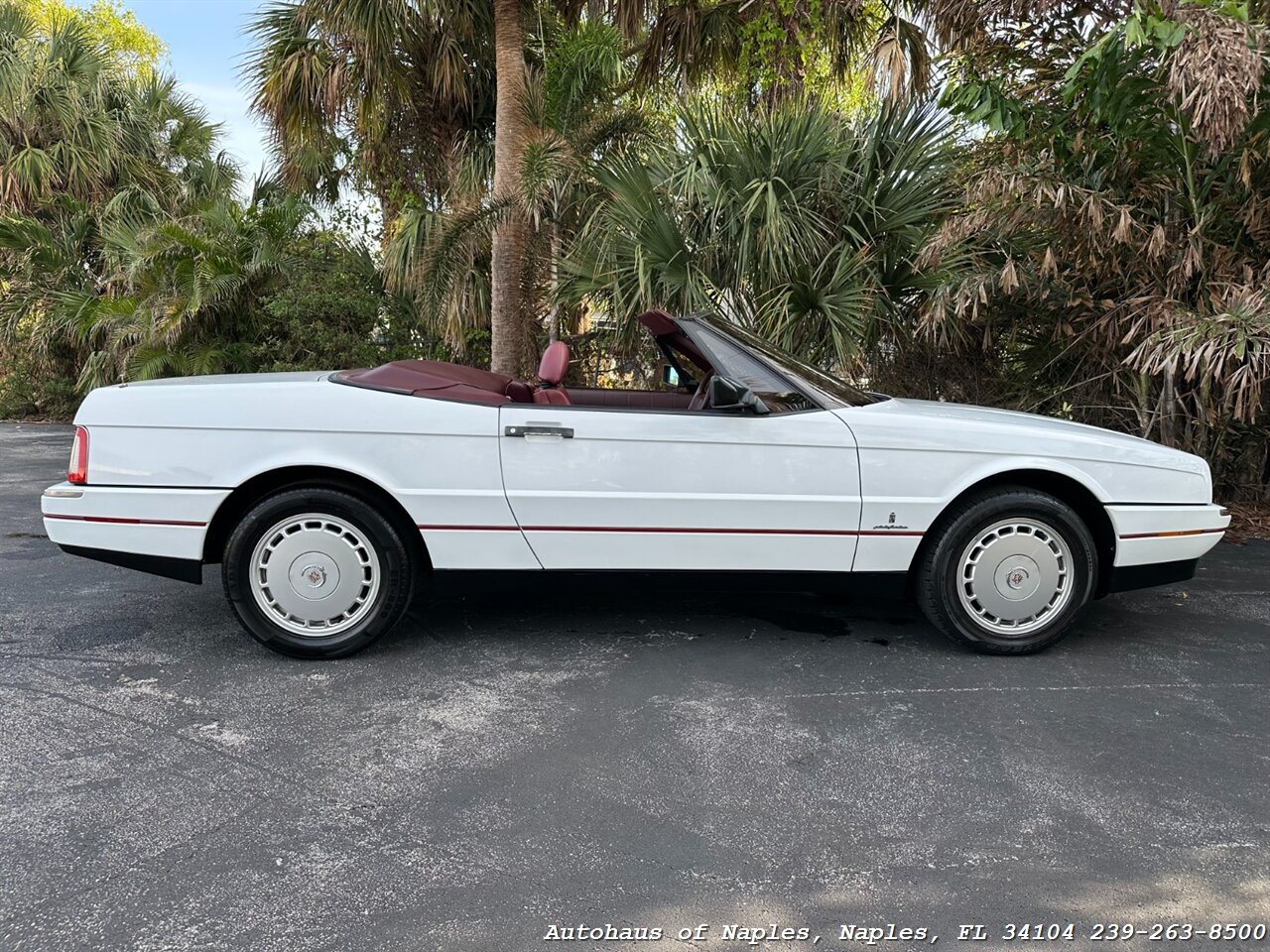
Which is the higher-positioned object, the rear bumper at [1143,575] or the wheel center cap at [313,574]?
the rear bumper at [1143,575]

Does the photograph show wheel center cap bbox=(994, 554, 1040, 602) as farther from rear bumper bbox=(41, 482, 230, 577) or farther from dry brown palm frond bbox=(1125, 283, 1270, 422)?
rear bumper bbox=(41, 482, 230, 577)

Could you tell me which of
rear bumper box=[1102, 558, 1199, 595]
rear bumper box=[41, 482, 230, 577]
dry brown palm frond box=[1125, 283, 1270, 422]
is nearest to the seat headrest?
rear bumper box=[41, 482, 230, 577]

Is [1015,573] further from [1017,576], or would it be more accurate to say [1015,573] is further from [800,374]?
[800,374]

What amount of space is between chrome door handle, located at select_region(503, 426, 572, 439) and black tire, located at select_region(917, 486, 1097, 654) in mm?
1566

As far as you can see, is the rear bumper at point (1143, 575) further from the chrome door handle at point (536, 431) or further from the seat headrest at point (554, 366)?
the seat headrest at point (554, 366)

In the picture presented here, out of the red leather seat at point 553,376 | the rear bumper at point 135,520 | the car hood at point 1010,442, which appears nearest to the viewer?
the rear bumper at point 135,520

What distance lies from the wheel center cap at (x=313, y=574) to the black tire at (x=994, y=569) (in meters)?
2.39

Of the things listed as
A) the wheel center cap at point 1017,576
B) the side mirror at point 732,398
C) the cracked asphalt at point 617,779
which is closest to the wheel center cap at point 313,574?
the cracked asphalt at point 617,779

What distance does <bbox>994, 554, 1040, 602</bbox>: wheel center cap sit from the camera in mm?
4031

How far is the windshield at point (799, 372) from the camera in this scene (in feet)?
13.6

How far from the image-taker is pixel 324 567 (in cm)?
393

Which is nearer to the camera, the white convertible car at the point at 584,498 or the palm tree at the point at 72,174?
the white convertible car at the point at 584,498

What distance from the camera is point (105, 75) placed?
15602 mm

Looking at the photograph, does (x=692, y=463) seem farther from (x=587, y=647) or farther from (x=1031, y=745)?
(x=1031, y=745)
